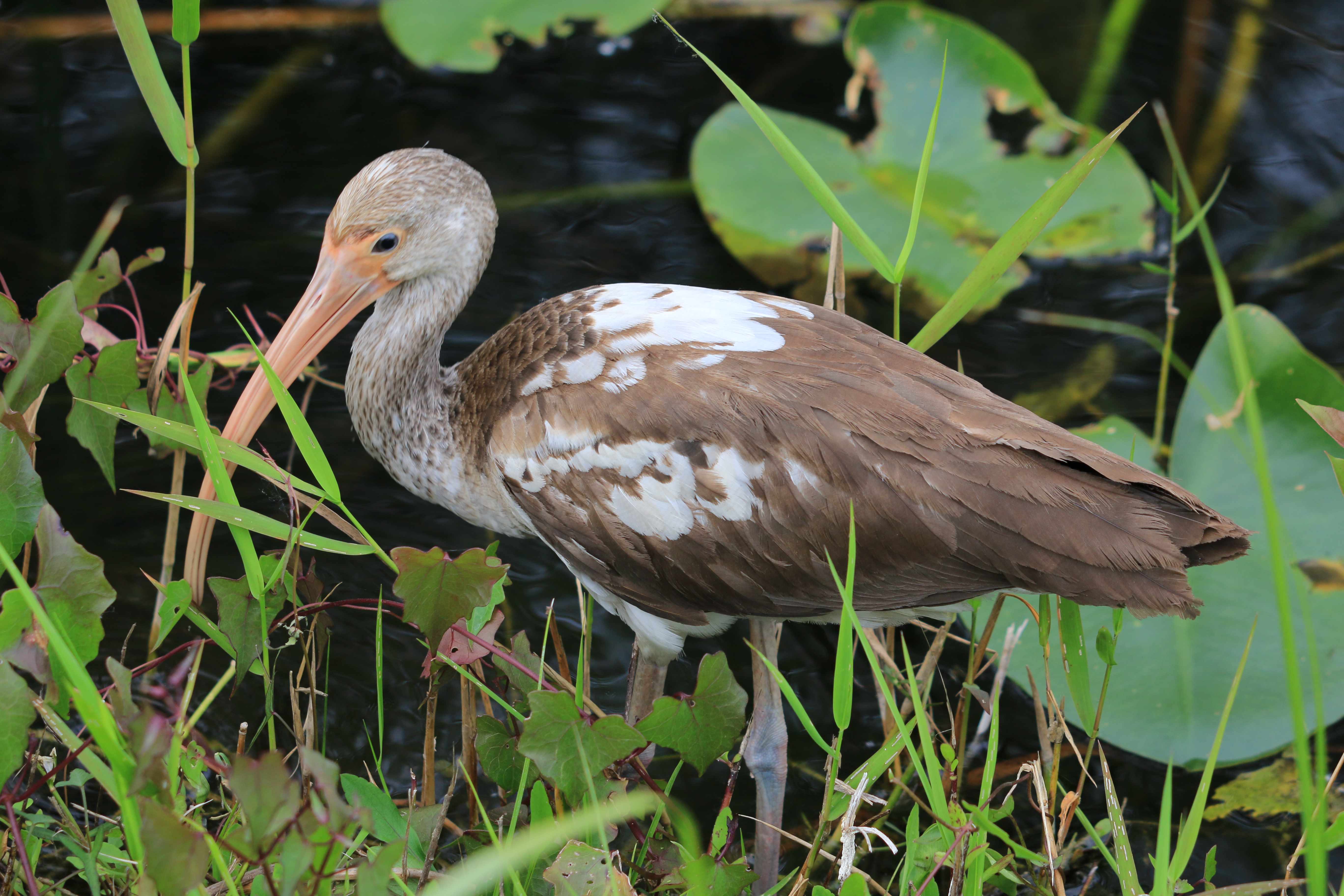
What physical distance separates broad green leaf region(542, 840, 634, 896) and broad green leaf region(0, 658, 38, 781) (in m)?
0.76

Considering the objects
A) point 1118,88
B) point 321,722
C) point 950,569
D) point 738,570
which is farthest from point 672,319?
point 1118,88

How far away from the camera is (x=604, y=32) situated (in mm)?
4785

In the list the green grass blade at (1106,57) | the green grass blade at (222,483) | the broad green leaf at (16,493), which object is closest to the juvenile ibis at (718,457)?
the green grass blade at (222,483)

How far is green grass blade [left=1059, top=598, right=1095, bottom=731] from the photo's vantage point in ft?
7.20

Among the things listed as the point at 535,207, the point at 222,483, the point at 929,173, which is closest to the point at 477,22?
the point at 535,207

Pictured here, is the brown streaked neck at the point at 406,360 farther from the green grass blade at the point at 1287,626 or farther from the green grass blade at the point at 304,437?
the green grass blade at the point at 1287,626

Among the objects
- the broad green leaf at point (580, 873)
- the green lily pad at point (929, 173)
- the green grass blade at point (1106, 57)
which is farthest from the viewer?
the green grass blade at point (1106, 57)

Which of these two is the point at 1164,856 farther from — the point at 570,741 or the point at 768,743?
the point at 768,743

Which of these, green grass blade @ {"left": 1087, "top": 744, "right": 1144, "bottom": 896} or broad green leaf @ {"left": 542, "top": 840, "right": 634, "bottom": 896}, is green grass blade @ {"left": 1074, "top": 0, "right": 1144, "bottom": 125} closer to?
green grass blade @ {"left": 1087, "top": 744, "right": 1144, "bottom": 896}

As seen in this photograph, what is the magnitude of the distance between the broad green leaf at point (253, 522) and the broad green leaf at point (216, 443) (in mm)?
69

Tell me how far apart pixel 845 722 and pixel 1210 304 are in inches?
130

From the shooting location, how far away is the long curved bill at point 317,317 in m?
2.69

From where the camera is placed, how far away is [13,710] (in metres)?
1.65

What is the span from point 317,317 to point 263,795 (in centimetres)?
157
